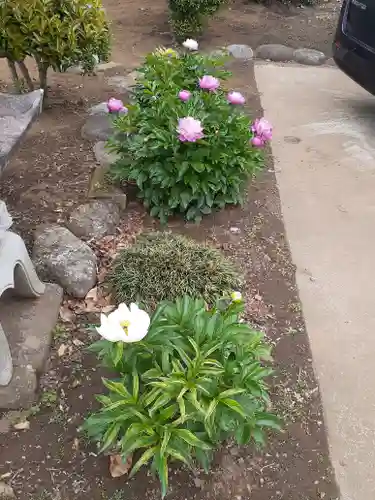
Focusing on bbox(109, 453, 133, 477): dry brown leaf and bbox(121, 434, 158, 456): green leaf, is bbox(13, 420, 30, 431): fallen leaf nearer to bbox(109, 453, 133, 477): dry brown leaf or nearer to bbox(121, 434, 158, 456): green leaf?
bbox(109, 453, 133, 477): dry brown leaf

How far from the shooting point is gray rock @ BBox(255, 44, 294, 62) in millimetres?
7129

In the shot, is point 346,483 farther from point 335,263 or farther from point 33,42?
point 33,42

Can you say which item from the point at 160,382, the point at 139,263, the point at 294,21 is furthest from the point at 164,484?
the point at 294,21

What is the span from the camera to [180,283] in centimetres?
296

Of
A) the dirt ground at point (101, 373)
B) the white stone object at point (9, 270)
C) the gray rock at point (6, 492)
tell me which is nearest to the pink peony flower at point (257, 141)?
the dirt ground at point (101, 373)

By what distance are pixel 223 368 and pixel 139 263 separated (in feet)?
3.75

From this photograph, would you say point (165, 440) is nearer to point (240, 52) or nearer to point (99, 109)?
point (99, 109)

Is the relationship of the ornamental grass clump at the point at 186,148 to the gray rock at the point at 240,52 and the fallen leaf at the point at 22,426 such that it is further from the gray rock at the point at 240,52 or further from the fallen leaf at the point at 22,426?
the gray rock at the point at 240,52

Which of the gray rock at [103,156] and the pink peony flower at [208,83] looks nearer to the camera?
the pink peony flower at [208,83]

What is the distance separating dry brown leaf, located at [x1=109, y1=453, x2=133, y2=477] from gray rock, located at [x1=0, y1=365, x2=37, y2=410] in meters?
0.50

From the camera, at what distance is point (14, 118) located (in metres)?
2.30

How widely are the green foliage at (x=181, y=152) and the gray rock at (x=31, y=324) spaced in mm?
1017

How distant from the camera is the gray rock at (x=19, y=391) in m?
2.43

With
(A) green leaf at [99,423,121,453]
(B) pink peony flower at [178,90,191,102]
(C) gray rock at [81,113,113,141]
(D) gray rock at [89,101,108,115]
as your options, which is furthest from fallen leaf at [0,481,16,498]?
(D) gray rock at [89,101,108,115]
